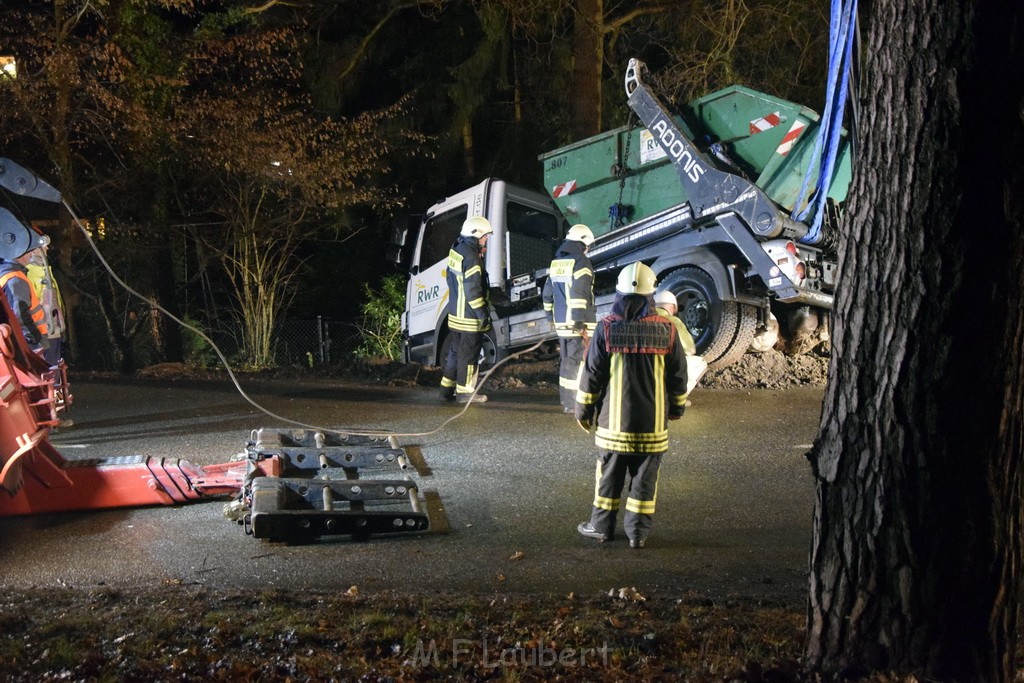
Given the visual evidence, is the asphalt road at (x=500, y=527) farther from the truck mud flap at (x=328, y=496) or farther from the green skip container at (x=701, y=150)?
the green skip container at (x=701, y=150)

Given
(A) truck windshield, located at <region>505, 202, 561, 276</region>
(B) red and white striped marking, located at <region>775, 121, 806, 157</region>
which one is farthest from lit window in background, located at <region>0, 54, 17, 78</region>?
(B) red and white striped marking, located at <region>775, 121, 806, 157</region>

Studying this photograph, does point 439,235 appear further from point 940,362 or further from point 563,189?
point 940,362

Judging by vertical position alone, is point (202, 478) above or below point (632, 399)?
below

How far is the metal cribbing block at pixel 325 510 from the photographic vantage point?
16.0 ft

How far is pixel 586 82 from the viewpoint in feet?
53.9

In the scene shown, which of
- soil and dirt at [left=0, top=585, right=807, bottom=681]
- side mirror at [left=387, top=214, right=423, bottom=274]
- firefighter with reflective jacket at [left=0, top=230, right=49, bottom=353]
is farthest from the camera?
side mirror at [left=387, top=214, right=423, bottom=274]

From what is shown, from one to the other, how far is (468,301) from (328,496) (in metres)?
4.68

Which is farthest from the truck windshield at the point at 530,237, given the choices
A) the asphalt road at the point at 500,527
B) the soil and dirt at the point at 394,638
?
the soil and dirt at the point at 394,638

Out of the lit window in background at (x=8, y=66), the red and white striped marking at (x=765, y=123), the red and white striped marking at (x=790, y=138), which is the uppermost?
the lit window in background at (x=8, y=66)

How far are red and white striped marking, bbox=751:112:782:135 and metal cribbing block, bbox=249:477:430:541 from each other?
632 cm

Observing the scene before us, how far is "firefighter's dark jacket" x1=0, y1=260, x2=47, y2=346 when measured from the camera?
23.9ft

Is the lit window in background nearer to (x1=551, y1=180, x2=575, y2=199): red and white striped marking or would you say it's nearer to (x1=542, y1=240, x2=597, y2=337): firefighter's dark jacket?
(x1=551, y1=180, x2=575, y2=199): red and white striped marking

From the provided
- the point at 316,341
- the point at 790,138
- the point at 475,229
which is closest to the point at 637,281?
the point at 475,229

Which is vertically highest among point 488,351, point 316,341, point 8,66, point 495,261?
point 8,66
